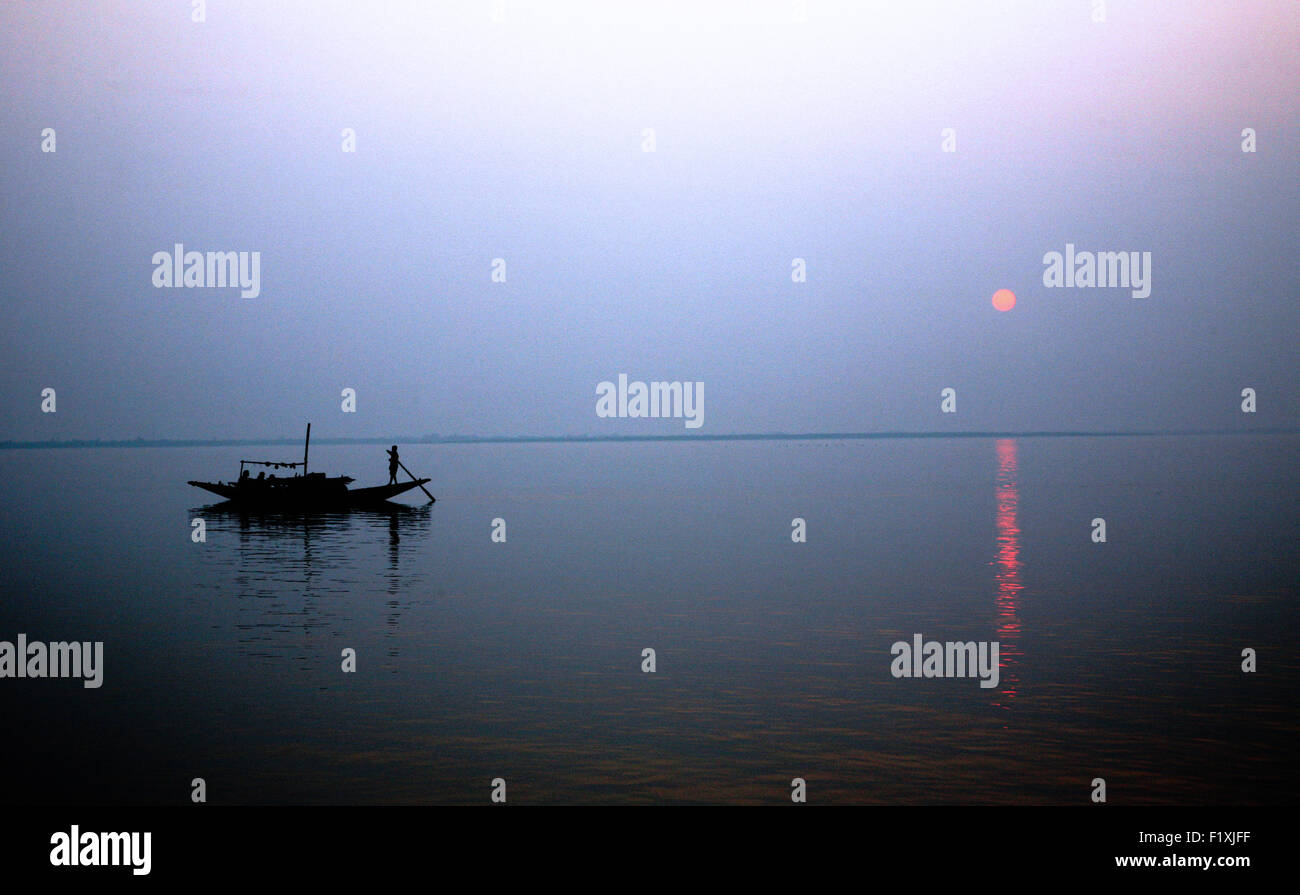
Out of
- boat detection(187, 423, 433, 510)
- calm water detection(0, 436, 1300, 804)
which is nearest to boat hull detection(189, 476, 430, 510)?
boat detection(187, 423, 433, 510)

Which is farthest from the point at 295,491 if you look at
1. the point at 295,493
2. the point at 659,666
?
the point at 659,666

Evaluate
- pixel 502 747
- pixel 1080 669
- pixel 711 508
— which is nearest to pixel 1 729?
pixel 502 747

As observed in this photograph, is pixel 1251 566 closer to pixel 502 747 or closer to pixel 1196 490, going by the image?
pixel 502 747

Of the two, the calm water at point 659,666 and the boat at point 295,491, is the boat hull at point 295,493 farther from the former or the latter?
the calm water at point 659,666

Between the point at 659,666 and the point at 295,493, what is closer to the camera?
the point at 659,666

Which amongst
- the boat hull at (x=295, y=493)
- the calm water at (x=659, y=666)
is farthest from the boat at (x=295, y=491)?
the calm water at (x=659, y=666)

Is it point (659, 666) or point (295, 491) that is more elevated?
point (295, 491)

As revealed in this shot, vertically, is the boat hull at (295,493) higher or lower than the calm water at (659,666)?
higher

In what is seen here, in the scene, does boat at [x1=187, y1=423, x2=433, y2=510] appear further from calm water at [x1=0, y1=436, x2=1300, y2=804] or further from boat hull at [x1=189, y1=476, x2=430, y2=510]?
calm water at [x1=0, y1=436, x2=1300, y2=804]

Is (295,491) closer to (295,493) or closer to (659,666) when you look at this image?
(295,493)

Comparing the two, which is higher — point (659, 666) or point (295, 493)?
point (295, 493)

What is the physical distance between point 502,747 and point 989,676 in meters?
12.7

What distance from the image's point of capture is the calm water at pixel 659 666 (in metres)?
19.8

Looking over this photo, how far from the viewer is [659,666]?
2908 centimetres
